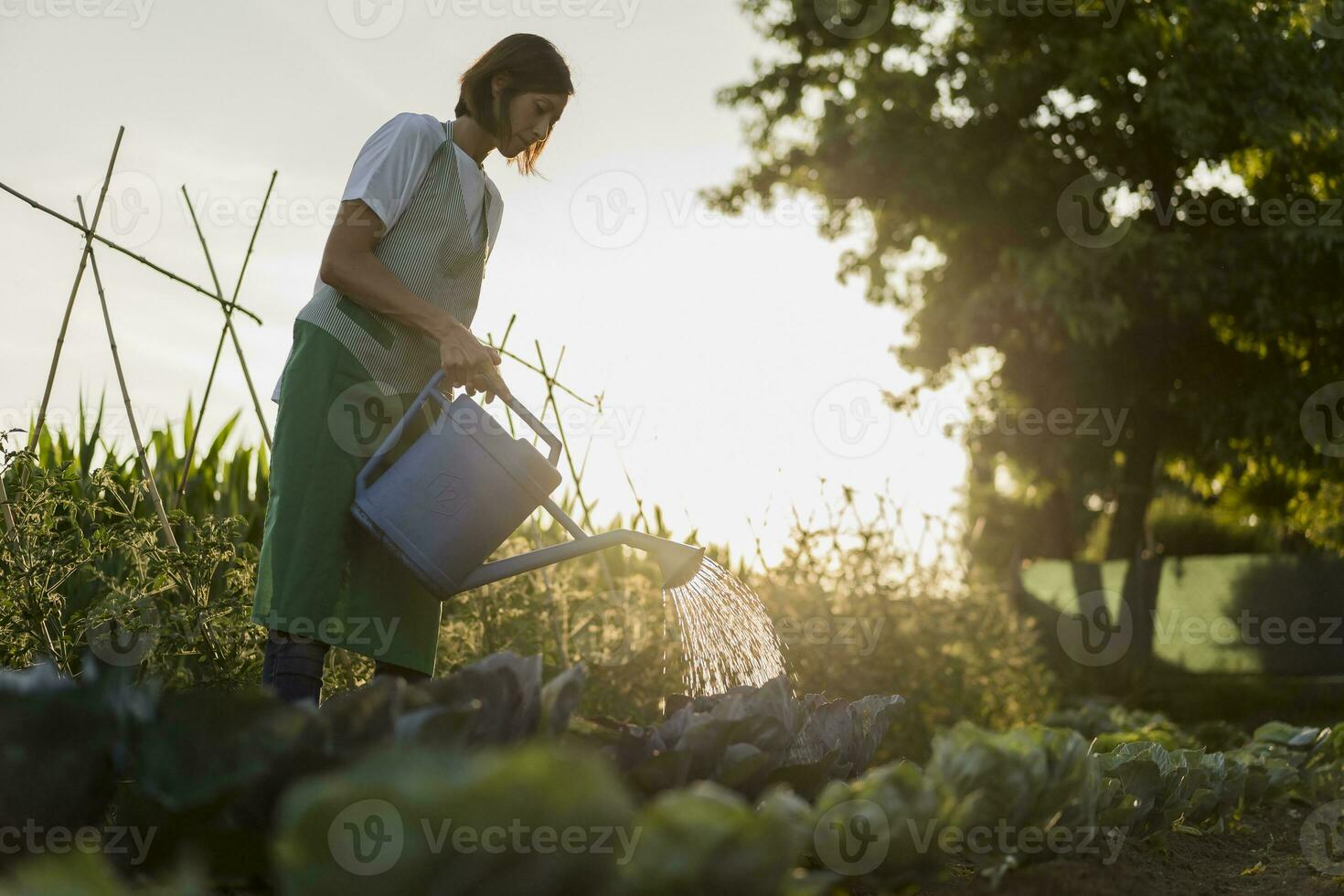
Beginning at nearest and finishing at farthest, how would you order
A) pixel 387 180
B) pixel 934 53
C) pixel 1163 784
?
pixel 1163 784 < pixel 387 180 < pixel 934 53

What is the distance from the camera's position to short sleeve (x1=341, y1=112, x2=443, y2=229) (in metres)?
1.98

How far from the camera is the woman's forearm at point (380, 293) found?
1934 mm

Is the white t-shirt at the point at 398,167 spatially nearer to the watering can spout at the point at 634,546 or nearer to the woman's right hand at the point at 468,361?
the woman's right hand at the point at 468,361

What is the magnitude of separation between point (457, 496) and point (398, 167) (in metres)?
0.65

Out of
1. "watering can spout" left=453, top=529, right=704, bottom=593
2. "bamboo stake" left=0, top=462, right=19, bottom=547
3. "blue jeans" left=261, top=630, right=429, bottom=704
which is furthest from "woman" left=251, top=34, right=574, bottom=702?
"bamboo stake" left=0, top=462, right=19, bottom=547

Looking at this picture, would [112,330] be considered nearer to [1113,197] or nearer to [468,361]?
[468,361]

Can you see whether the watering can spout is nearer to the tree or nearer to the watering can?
the watering can

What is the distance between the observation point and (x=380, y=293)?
1934 millimetres

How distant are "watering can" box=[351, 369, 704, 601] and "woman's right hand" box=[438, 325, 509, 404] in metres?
0.07

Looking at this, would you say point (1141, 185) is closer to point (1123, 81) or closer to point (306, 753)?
point (1123, 81)

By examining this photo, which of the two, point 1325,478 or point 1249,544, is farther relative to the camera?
point 1249,544

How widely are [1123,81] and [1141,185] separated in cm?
97

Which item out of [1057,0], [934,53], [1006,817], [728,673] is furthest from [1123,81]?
[1006,817]

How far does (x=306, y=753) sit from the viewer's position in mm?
988
